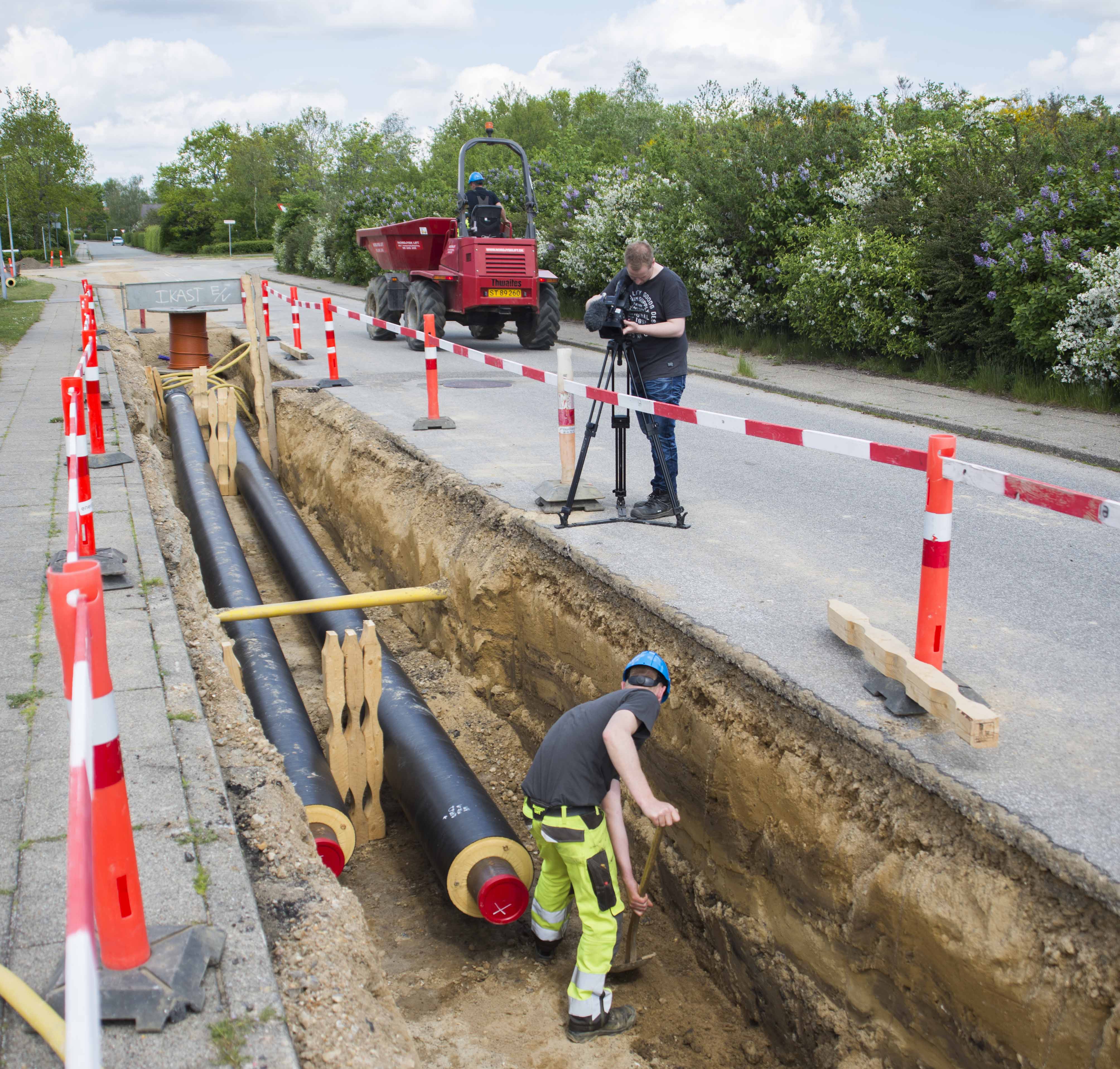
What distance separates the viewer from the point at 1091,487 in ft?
26.3

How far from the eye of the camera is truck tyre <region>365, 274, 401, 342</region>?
16797 millimetres

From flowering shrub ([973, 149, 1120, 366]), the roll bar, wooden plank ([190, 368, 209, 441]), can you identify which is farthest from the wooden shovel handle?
the roll bar

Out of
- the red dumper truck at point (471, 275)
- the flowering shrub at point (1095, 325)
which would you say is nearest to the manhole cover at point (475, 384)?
the red dumper truck at point (471, 275)

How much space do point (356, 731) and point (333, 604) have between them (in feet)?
4.33

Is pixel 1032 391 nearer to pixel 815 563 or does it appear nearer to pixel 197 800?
pixel 815 563

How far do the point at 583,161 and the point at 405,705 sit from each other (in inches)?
888

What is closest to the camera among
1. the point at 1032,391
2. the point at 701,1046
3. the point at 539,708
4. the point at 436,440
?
the point at 701,1046

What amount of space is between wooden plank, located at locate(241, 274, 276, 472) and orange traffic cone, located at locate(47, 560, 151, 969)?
10709 mm

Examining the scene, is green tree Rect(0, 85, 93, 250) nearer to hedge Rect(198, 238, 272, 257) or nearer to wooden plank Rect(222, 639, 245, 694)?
hedge Rect(198, 238, 272, 257)

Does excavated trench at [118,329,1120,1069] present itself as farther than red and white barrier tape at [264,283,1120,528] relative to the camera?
No

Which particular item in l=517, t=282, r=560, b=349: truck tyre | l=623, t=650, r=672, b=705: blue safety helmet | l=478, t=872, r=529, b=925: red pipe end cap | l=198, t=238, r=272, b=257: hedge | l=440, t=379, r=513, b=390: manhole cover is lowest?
l=478, t=872, r=529, b=925: red pipe end cap

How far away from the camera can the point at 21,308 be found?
24.3 meters

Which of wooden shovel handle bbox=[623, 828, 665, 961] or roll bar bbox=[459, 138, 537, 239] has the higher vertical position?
roll bar bbox=[459, 138, 537, 239]

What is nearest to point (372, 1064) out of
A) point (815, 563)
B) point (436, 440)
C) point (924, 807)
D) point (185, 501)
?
point (924, 807)
